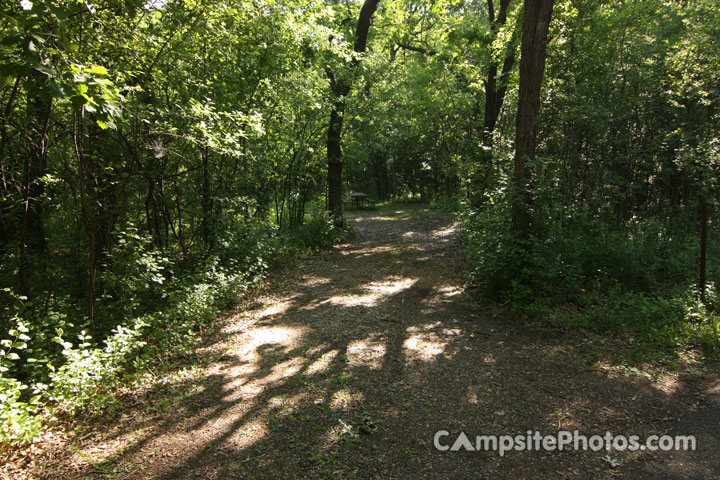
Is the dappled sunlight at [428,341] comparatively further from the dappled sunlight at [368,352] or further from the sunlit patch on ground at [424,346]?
the dappled sunlight at [368,352]

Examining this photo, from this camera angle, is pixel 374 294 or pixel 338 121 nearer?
pixel 374 294

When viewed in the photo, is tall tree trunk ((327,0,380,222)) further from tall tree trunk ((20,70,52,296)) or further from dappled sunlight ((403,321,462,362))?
dappled sunlight ((403,321,462,362))

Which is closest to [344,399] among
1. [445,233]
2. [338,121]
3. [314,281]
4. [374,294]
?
[374,294]

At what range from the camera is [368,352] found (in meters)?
4.63

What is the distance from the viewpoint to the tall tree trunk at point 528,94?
5758mm

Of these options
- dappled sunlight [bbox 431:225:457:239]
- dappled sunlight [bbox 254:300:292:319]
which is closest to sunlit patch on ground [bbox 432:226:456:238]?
dappled sunlight [bbox 431:225:457:239]

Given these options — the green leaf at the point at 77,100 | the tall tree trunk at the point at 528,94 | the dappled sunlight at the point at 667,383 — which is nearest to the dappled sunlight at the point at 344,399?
the dappled sunlight at the point at 667,383

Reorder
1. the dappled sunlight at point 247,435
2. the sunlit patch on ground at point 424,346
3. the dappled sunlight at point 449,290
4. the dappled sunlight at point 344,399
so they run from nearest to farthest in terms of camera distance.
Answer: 1. the dappled sunlight at point 247,435
2. the dappled sunlight at point 344,399
3. the sunlit patch on ground at point 424,346
4. the dappled sunlight at point 449,290

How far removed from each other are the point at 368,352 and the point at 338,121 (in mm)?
8044

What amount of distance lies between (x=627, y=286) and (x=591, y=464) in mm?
4178

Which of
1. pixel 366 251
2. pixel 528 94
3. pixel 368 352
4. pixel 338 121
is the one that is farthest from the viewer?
pixel 338 121

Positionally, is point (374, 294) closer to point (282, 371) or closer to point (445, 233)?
point (282, 371)

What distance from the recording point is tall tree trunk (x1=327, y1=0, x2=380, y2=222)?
35.4 ft

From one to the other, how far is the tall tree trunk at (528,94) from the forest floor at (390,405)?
172 centimetres
